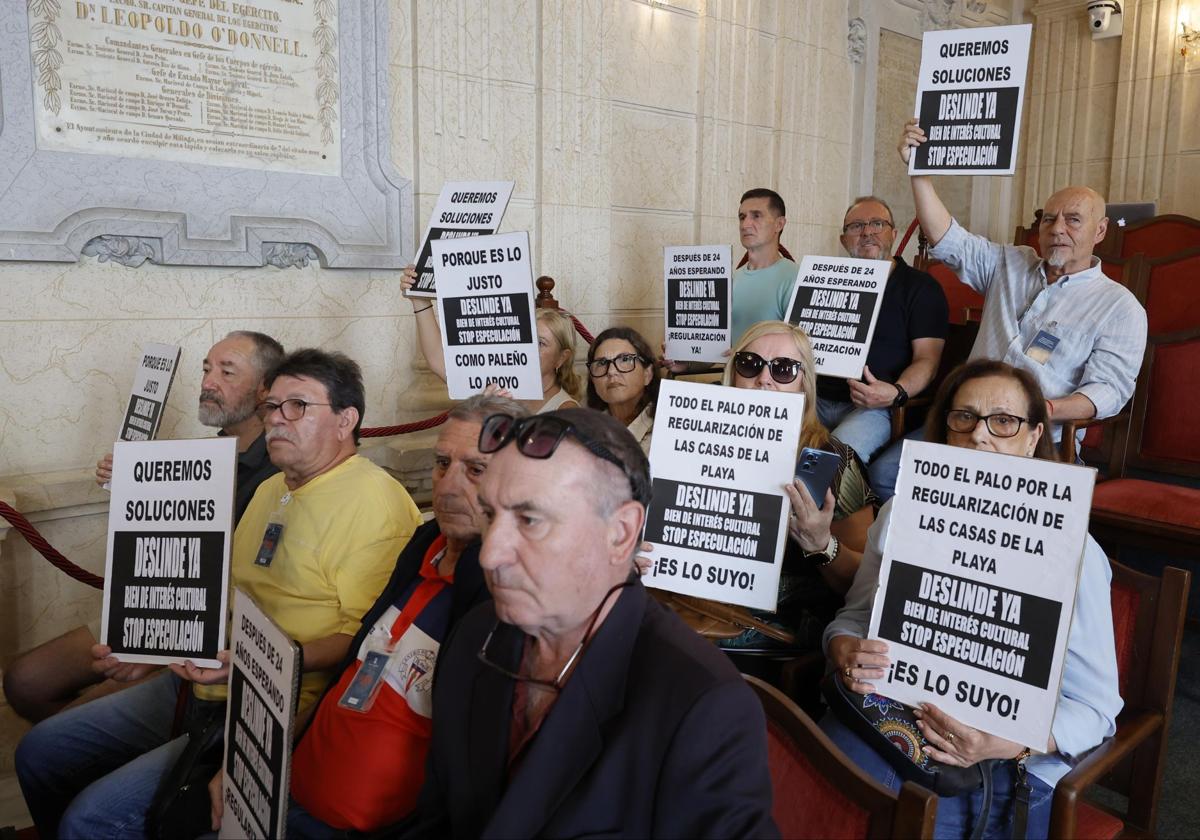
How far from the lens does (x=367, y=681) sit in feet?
6.79

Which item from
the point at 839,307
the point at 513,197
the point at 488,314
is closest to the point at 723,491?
the point at 488,314

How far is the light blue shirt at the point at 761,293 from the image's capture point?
4.86 meters

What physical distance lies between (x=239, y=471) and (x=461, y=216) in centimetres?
138

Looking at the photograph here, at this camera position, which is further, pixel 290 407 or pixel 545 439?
pixel 290 407

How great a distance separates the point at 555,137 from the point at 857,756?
14.5ft

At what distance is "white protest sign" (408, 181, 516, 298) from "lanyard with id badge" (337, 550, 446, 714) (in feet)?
6.14

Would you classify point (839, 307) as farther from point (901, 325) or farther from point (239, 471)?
point (239, 471)

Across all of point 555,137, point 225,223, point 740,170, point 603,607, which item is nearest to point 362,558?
point 603,607

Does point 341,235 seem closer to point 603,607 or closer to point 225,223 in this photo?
point 225,223

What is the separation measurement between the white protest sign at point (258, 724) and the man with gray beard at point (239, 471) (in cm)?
94

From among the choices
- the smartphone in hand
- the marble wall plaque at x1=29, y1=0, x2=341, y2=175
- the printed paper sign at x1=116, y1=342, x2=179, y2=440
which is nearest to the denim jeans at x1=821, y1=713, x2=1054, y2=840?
the smartphone in hand

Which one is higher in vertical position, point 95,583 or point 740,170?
point 740,170

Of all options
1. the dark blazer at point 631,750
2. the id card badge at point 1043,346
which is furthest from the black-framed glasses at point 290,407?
the id card badge at point 1043,346

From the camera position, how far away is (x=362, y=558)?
247cm
